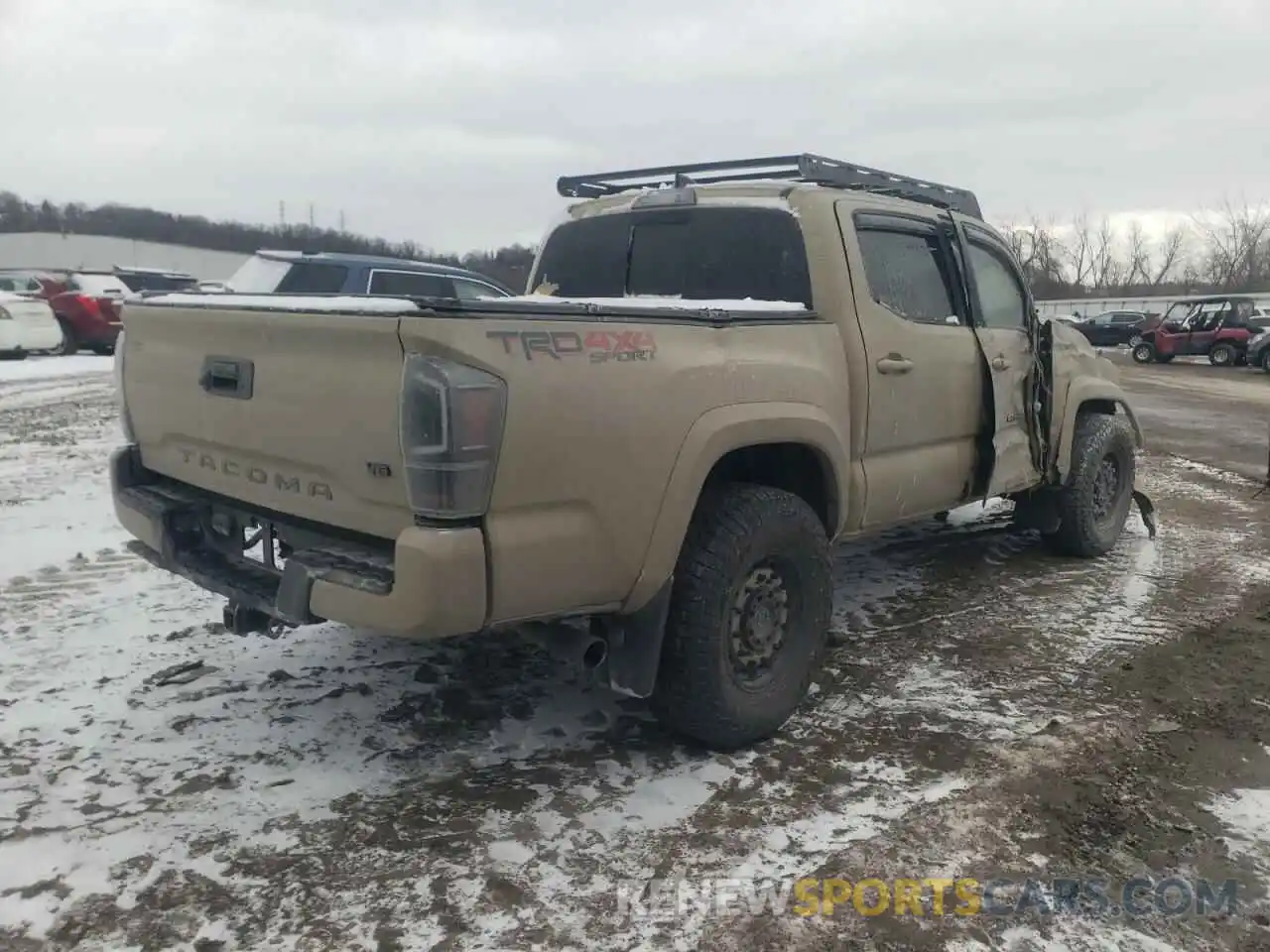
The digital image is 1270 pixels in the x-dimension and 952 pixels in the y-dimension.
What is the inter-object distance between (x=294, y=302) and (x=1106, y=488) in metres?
5.21

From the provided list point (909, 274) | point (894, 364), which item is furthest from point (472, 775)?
point (909, 274)

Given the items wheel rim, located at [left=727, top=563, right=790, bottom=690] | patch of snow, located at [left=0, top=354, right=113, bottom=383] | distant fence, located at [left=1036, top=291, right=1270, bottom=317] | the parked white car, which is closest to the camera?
wheel rim, located at [left=727, top=563, right=790, bottom=690]

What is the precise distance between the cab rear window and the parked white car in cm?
1553

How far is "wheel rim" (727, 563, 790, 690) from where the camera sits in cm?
354

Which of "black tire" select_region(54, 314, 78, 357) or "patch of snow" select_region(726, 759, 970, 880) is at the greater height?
"patch of snow" select_region(726, 759, 970, 880)

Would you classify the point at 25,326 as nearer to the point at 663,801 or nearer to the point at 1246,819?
the point at 663,801

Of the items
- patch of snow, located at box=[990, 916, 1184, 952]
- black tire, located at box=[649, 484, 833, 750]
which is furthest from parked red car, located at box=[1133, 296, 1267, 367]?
patch of snow, located at box=[990, 916, 1184, 952]

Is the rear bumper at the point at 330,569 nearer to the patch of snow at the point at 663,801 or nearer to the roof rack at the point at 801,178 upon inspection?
the patch of snow at the point at 663,801

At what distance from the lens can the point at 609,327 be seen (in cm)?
297

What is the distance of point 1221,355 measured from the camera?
26891 mm

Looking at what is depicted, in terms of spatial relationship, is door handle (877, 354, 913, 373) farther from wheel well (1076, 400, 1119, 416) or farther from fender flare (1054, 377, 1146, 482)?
wheel well (1076, 400, 1119, 416)

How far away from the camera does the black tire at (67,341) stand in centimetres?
1872

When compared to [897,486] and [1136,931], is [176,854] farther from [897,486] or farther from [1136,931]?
[897,486]

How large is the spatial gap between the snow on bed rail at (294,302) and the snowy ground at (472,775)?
1.52 metres
